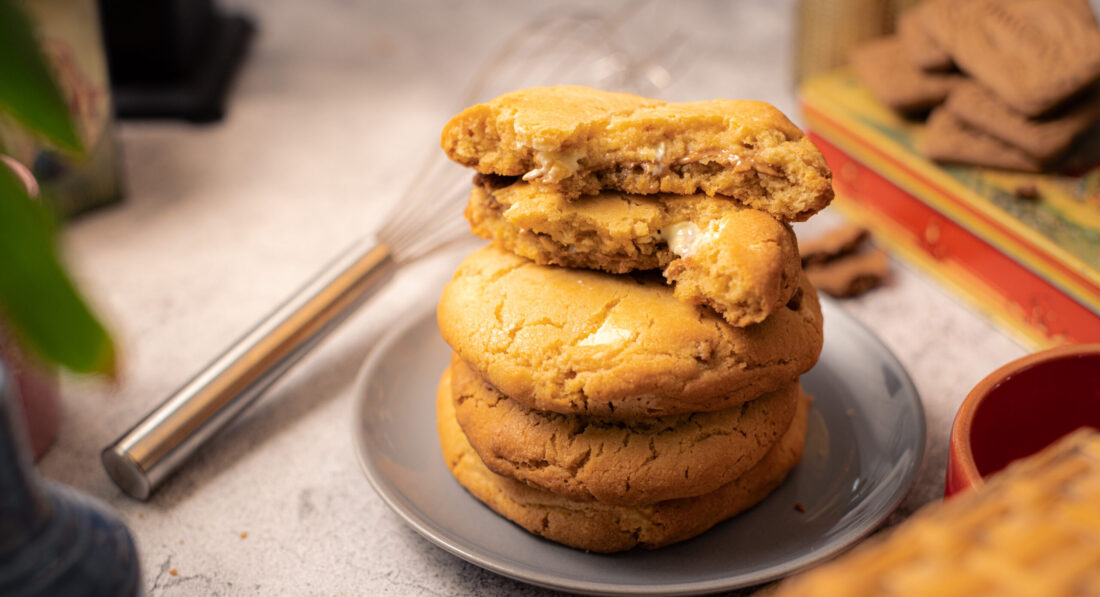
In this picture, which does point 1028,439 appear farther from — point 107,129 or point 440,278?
point 107,129

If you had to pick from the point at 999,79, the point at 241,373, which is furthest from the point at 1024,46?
the point at 241,373

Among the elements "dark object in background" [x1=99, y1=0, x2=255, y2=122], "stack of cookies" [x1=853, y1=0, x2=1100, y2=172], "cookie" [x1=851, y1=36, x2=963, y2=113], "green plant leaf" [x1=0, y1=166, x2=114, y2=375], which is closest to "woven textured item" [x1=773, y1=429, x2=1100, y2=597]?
"green plant leaf" [x1=0, y1=166, x2=114, y2=375]

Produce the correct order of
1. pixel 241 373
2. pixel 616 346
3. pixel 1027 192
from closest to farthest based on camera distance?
pixel 616 346 < pixel 241 373 < pixel 1027 192

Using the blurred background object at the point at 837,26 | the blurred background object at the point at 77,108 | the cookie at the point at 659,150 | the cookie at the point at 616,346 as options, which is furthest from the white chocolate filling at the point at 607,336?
the blurred background object at the point at 837,26

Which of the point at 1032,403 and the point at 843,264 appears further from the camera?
the point at 843,264

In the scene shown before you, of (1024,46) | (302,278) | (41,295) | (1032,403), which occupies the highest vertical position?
(41,295)

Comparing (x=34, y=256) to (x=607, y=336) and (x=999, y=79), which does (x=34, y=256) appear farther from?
(x=999, y=79)

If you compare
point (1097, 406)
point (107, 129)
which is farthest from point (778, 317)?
point (107, 129)

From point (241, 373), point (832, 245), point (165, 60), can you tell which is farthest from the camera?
point (165, 60)
